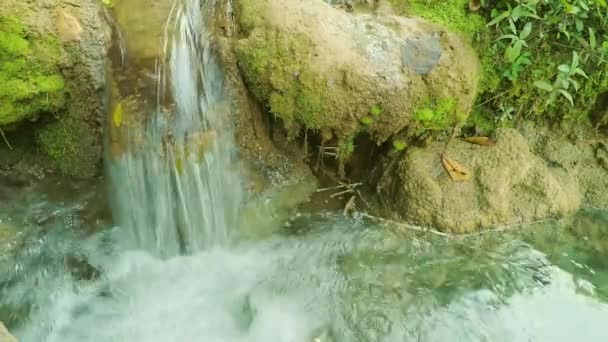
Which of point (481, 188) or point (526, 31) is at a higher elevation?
point (526, 31)

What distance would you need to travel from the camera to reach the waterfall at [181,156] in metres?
3.69

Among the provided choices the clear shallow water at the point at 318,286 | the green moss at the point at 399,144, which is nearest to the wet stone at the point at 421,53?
the green moss at the point at 399,144

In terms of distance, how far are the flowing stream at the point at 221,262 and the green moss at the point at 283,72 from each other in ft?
1.01

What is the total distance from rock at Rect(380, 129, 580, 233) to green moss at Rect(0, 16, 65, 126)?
2499 mm

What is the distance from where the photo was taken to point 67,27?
11.9ft

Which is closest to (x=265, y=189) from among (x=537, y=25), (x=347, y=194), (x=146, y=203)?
(x=347, y=194)

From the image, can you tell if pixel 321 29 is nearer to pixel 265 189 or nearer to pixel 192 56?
pixel 192 56

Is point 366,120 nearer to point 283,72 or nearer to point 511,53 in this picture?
point 283,72

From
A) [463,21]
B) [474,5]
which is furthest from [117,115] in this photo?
[474,5]

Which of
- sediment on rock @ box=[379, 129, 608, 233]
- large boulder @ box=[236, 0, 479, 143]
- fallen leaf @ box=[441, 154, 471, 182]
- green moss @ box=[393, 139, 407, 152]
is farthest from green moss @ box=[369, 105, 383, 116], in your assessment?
fallen leaf @ box=[441, 154, 471, 182]

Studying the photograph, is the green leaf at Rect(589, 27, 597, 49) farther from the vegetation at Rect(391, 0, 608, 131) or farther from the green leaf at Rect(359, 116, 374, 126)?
the green leaf at Rect(359, 116, 374, 126)

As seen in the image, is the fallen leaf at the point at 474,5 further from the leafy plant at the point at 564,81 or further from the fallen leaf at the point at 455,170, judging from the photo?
the fallen leaf at the point at 455,170

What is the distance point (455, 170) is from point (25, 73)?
308cm

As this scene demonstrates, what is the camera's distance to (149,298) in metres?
3.65
